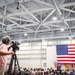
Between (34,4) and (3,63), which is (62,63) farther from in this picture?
(3,63)

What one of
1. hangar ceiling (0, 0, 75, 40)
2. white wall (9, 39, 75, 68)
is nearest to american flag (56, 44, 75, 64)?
hangar ceiling (0, 0, 75, 40)

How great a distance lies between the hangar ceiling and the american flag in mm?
1048

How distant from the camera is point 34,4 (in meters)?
10.6

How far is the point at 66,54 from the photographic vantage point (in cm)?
1533

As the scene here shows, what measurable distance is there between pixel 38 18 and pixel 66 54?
172 inches

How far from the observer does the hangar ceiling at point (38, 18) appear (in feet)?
30.0

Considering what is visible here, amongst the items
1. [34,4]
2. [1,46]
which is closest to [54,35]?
[34,4]

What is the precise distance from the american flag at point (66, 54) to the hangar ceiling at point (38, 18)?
105 cm

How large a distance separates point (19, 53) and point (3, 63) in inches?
733

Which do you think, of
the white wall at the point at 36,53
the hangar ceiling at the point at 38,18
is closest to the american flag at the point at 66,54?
the hangar ceiling at the point at 38,18

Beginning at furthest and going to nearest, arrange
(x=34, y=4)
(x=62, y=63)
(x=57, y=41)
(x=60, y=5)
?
1. (x=57, y=41)
2. (x=62, y=63)
3. (x=34, y=4)
4. (x=60, y=5)

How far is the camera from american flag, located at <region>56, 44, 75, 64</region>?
1505cm

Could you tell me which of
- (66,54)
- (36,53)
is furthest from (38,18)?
(36,53)

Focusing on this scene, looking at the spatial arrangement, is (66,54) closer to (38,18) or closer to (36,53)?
(38,18)
